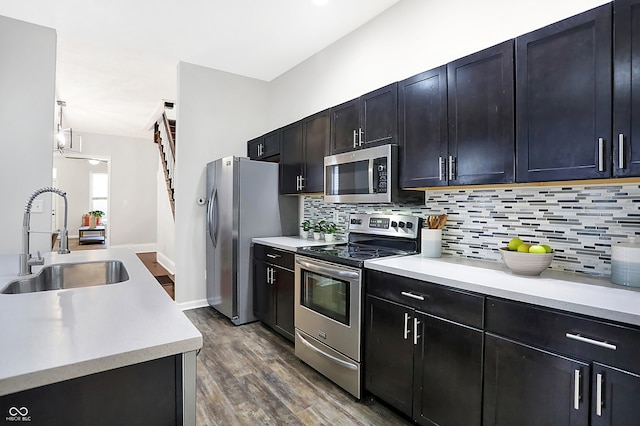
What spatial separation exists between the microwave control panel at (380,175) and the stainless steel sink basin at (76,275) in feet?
5.46

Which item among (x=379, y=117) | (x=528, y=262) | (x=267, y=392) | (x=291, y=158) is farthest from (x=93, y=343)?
(x=291, y=158)

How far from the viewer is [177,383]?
0.92m

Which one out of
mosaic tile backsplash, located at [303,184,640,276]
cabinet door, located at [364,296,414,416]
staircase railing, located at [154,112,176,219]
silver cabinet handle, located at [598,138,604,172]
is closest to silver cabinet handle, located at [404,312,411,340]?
cabinet door, located at [364,296,414,416]

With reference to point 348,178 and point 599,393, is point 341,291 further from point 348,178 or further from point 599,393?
point 599,393

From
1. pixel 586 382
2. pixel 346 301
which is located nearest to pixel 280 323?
pixel 346 301

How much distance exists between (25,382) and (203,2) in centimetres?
300

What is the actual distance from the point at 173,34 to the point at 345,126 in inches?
80.7

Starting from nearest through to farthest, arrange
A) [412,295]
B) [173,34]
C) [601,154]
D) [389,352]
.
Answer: [601,154] → [412,295] → [389,352] → [173,34]

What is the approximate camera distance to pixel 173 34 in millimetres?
3305

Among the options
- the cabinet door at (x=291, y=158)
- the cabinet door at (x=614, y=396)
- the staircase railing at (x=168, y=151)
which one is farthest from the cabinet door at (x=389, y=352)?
the staircase railing at (x=168, y=151)

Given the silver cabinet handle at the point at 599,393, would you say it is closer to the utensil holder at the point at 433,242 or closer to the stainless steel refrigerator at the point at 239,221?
the utensil holder at the point at 433,242

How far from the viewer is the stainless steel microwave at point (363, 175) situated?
2.32 metres

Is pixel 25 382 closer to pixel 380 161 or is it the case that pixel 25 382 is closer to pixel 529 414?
pixel 529 414

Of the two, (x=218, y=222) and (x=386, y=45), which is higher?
(x=386, y=45)
